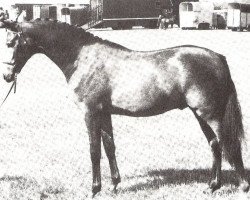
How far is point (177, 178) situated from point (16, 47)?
2914mm

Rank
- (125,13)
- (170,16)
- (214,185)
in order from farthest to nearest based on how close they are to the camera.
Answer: (170,16)
(125,13)
(214,185)

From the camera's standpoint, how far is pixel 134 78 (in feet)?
20.6

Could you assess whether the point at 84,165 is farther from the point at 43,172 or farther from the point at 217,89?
the point at 217,89

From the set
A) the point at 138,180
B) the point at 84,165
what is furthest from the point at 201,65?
the point at 84,165

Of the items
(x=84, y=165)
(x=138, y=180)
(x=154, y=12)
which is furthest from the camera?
(x=154, y=12)

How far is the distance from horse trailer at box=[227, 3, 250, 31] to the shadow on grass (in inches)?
1438

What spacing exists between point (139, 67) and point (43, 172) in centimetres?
246

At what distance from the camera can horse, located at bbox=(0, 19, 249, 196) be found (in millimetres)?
6207

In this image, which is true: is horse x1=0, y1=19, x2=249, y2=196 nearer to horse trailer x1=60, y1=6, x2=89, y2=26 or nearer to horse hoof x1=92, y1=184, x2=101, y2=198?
horse hoof x1=92, y1=184, x2=101, y2=198

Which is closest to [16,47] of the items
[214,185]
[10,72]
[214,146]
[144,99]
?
[10,72]

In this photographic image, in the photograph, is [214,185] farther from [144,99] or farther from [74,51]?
[74,51]

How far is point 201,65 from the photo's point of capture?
6203 millimetres

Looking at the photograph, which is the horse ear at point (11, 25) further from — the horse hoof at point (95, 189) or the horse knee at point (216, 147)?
the horse knee at point (216, 147)

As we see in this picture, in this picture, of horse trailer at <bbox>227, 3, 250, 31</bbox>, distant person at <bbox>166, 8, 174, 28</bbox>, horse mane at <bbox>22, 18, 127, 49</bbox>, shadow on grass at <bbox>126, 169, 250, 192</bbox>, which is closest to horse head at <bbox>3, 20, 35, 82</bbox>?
horse mane at <bbox>22, 18, 127, 49</bbox>
